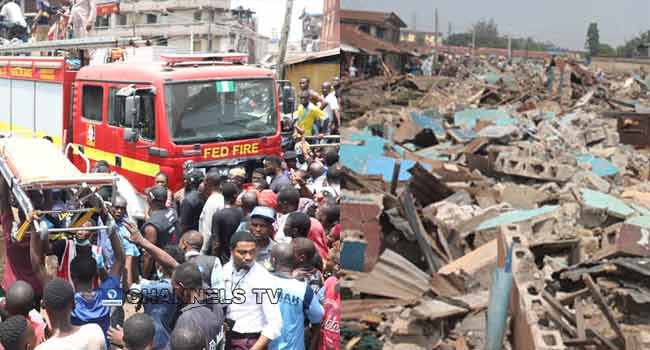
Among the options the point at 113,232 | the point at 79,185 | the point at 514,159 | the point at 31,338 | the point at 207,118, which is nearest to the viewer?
the point at 31,338

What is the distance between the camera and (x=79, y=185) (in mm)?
4641

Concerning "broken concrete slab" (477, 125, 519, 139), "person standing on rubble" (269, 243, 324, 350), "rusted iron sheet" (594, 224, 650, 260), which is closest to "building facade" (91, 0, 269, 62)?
"broken concrete slab" (477, 125, 519, 139)

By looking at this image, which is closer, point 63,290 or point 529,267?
point 63,290

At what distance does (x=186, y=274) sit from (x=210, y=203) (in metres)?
2.02

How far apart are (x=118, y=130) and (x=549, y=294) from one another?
4638mm

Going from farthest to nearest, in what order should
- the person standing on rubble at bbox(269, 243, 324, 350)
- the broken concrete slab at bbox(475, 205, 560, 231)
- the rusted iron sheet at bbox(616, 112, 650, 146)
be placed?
1. the rusted iron sheet at bbox(616, 112, 650, 146)
2. the broken concrete slab at bbox(475, 205, 560, 231)
3. the person standing on rubble at bbox(269, 243, 324, 350)

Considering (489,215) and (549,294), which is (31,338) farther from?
(489,215)

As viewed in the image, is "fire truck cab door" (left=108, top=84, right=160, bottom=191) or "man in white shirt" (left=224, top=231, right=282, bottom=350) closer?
"man in white shirt" (left=224, top=231, right=282, bottom=350)

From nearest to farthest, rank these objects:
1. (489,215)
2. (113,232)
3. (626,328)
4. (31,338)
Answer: (31,338) → (113,232) → (626,328) → (489,215)

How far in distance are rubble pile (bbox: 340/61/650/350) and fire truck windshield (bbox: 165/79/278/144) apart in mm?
1131

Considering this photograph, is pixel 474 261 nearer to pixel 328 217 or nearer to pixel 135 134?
pixel 328 217

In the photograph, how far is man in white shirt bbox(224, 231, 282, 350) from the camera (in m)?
3.27

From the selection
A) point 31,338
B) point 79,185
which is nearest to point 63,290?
point 31,338

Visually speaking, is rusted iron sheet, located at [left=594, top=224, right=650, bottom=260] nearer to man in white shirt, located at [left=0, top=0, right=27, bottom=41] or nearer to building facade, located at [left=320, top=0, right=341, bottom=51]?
building facade, located at [left=320, top=0, right=341, bottom=51]
